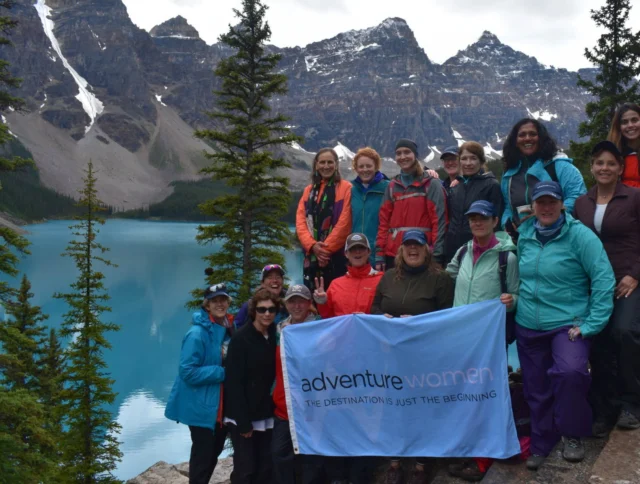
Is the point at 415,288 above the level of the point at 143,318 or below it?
above

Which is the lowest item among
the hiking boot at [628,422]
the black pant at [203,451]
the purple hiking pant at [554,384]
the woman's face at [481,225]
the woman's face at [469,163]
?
the black pant at [203,451]

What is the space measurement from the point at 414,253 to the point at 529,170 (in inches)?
59.6

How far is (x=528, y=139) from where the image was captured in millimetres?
5504

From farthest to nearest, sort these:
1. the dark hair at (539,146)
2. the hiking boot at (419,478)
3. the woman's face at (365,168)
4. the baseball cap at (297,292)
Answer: the woman's face at (365,168)
the dark hair at (539,146)
the baseball cap at (297,292)
the hiking boot at (419,478)

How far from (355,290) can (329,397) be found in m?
1.13

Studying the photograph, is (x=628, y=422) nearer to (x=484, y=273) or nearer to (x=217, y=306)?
(x=484, y=273)

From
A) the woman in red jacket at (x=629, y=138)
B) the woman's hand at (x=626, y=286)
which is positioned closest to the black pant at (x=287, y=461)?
the woman's hand at (x=626, y=286)

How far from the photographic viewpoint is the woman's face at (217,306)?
19.0 feet

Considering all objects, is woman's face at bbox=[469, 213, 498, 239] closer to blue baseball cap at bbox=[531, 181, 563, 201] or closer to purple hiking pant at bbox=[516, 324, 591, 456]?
blue baseball cap at bbox=[531, 181, 563, 201]

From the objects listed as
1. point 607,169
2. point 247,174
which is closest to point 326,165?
point 607,169

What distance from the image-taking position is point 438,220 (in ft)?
19.9

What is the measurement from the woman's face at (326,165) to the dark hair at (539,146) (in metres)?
2.02

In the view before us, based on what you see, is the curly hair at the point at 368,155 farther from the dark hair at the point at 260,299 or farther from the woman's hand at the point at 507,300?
the woman's hand at the point at 507,300

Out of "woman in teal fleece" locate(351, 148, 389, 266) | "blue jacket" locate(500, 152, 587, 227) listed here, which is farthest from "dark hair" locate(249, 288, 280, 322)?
"blue jacket" locate(500, 152, 587, 227)
